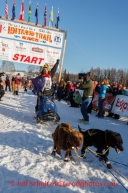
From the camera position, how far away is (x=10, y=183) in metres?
2.70

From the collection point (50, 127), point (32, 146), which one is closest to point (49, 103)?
point (50, 127)

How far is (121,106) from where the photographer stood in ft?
29.1

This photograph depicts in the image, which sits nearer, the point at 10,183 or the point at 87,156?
the point at 10,183

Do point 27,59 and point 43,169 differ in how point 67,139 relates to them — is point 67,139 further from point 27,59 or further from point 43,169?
point 27,59

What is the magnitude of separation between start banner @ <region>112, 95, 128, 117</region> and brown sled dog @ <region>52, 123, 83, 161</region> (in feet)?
18.8

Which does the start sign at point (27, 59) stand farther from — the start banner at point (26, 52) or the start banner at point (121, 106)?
the start banner at point (121, 106)

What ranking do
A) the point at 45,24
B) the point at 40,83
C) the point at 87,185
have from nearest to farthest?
1. the point at 87,185
2. the point at 40,83
3. the point at 45,24

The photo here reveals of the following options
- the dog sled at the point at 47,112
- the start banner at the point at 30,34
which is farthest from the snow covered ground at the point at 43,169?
the start banner at the point at 30,34

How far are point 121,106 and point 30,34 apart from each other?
7.24m

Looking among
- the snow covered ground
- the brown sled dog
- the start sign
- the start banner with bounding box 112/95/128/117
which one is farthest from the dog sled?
the start sign

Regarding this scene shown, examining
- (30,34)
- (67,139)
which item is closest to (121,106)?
(67,139)

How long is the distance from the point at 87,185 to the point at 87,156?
3.55 ft

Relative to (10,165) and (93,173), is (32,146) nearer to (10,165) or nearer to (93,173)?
(10,165)

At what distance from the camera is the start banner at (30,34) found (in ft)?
37.8
